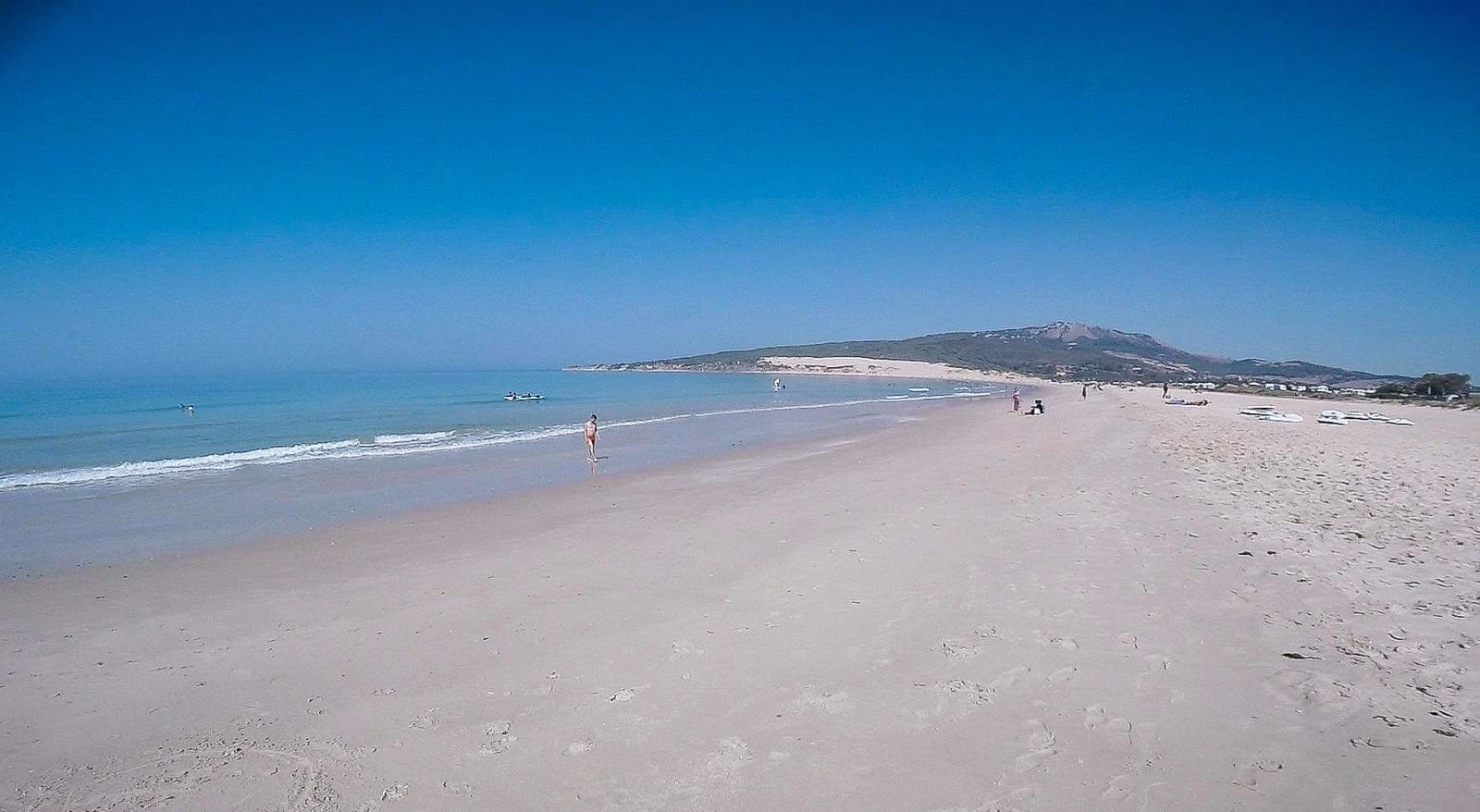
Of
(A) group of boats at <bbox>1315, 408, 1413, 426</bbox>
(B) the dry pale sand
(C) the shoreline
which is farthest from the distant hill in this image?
(B) the dry pale sand

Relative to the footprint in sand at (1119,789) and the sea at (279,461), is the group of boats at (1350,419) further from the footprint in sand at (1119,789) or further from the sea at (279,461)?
the footprint in sand at (1119,789)

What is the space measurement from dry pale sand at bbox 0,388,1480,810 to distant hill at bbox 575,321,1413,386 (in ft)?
302

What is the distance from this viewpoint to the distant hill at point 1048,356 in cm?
10707

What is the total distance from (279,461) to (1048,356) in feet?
465

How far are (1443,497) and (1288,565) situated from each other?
5.07 m

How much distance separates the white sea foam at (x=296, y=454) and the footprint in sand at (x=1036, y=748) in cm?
1892

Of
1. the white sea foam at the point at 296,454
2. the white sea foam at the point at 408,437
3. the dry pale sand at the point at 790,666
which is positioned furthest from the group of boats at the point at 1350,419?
the white sea foam at the point at 408,437

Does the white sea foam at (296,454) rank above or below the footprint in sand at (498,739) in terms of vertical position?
below

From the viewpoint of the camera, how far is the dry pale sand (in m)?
3.52

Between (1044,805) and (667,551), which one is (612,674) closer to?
(1044,805)

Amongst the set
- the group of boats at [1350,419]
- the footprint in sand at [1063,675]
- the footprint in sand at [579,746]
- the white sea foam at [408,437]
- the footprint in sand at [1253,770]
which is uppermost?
the group of boats at [1350,419]

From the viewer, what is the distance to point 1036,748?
3719mm

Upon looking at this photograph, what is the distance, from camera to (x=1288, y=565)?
6.57m

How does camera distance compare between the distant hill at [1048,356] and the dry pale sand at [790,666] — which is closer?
the dry pale sand at [790,666]
